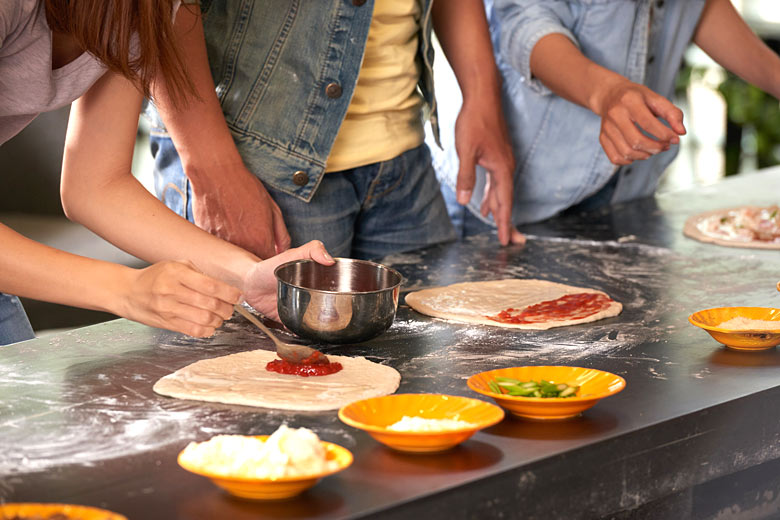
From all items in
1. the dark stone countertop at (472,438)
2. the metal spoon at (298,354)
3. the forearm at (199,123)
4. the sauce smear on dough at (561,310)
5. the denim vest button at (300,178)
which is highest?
the forearm at (199,123)

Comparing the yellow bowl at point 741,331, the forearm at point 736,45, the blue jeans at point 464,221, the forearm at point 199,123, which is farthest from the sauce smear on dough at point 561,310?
the forearm at point 736,45

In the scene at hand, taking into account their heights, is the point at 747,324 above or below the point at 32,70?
below

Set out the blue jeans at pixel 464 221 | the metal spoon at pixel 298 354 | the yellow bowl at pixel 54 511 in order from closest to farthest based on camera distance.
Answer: the yellow bowl at pixel 54 511 < the metal spoon at pixel 298 354 < the blue jeans at pixel 464 221

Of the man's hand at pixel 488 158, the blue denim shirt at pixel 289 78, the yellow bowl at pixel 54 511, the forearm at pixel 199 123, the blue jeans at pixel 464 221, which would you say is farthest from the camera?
the blue jeans at pixel 464 221

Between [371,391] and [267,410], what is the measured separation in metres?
0.14

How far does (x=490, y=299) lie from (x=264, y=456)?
0.82m

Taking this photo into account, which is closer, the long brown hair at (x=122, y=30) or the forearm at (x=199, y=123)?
the long brown hair at (x=122, y=30)

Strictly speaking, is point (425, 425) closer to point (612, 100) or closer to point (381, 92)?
point (381, 92)

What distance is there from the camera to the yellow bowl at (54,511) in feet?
2.71

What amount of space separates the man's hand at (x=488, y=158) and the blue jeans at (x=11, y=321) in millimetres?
975

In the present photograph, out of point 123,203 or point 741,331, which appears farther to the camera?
point 123,203

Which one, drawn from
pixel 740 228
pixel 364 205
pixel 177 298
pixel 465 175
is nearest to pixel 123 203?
pixel 177 298

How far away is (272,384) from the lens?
48.7 inches

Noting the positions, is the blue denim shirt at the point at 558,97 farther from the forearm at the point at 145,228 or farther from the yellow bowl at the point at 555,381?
the yellow bowl at the point at 555,381
